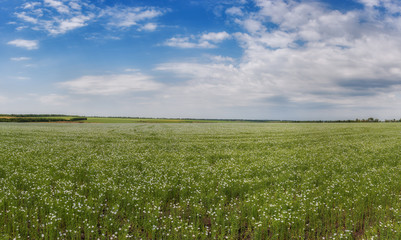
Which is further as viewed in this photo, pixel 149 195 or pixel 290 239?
pixel 149 195

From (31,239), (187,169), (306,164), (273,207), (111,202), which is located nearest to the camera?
(31,239)

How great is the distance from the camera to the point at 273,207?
31.1ft

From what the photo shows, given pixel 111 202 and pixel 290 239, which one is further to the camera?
pixel 111 202

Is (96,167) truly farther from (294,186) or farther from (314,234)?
(314,234)

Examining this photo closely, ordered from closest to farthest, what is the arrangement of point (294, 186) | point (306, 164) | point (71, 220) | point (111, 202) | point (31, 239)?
point (31, 239) → point (71, 220) → point (111, 202) → point (294, 186) → point (306, 164)

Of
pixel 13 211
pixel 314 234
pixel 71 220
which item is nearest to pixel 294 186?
pixel 314 234

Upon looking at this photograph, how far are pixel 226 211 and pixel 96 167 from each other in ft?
33.8

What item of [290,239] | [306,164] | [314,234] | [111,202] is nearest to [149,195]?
[111,202]

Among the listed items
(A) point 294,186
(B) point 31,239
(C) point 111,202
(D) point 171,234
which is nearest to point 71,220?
(B) point 31,239

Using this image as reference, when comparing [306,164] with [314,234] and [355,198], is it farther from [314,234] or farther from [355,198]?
[314,234]

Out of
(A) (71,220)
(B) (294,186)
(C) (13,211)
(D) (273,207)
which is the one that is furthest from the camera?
(B) (294,186)

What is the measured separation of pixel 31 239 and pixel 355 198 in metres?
12.5

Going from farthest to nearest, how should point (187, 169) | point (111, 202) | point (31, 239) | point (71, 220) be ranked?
point (187, 169) < point (111, 202) < point (71, 220) < point (31, 239)

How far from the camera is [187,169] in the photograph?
51.5ft
